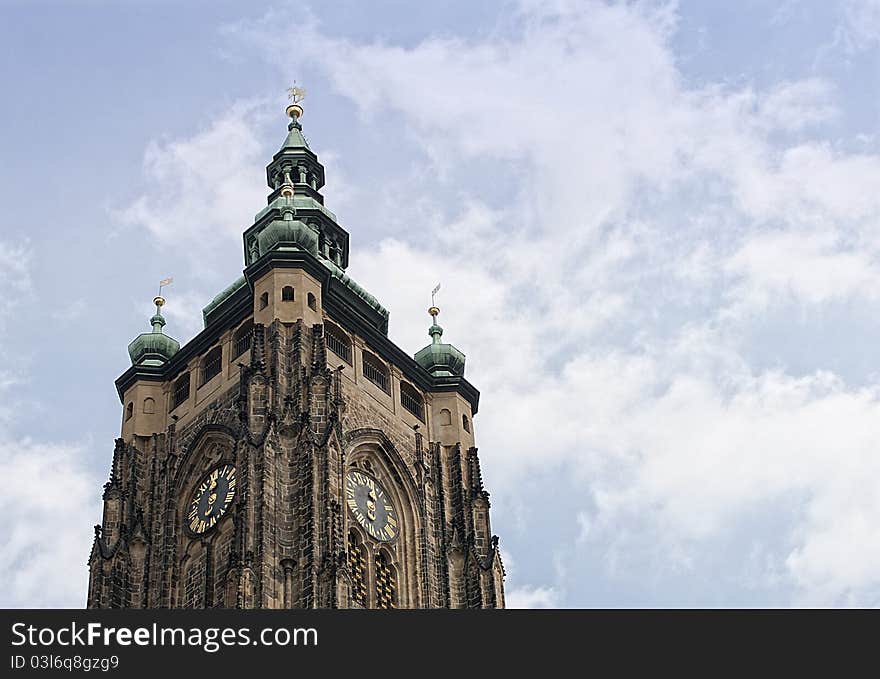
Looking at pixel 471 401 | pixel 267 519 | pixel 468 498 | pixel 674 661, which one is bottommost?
pixel 674 661

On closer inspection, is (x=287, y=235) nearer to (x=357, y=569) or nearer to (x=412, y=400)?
(x=412, y=400)

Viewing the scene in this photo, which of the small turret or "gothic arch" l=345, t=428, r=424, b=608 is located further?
the small turret

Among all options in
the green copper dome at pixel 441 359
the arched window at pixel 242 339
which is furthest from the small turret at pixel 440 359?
→ the arched window at pixel 242 339

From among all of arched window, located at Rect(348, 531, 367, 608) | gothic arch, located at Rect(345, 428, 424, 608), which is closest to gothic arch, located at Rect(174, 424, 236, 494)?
gothic arch, located at Rect(345, 428, 424, 608)

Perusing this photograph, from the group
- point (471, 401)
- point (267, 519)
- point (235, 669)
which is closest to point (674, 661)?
point (235, 669)

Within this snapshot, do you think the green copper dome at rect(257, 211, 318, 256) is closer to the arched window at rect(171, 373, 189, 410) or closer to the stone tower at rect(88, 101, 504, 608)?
the stone tower at rect(88, 101, 504, 608)

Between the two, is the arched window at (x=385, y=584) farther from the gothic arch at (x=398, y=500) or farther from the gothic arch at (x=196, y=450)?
the gothic arch at (x=196, y=450)

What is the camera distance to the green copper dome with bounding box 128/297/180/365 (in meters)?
70.4

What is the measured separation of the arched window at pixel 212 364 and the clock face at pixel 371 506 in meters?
7.10

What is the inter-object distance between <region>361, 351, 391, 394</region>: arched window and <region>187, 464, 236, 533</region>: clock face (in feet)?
24.0

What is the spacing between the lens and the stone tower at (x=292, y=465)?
57.5 meters

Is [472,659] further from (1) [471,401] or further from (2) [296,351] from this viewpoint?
(1) [471,401]

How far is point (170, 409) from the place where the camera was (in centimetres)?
6788

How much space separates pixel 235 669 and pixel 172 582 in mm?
33738
